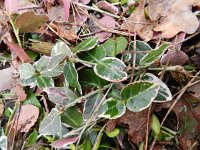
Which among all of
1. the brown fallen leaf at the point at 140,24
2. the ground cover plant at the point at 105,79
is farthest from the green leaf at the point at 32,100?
the brown fallen leaf at the point at 140,24

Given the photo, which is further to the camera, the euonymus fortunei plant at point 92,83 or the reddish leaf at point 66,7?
the reddish leaf at point 66,7

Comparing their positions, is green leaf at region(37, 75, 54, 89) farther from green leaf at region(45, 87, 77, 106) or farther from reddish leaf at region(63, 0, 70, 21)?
reddish leaf at region(63, 0, 70, 21)

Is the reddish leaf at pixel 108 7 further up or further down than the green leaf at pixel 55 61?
further up

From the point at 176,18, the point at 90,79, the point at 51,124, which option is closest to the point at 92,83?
the point at 90,79

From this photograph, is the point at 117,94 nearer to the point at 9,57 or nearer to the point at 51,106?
the point at 51,106

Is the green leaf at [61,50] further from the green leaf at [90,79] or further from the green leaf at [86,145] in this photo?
the green leaf at [86,145]

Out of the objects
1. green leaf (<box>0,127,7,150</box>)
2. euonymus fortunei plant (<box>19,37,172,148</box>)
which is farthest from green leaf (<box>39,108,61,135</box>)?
green leaf (<box>0,127,7,150</box>)

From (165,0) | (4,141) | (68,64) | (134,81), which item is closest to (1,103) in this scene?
(4,141)
